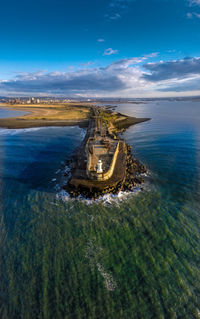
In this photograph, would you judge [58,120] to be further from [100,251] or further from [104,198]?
[100,251]

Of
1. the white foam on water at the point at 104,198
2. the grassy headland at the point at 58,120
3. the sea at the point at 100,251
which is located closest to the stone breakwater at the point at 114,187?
the white foam on water at the point at 104,198

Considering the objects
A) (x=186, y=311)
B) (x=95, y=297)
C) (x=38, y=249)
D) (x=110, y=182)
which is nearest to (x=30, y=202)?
(x=38, y=249)

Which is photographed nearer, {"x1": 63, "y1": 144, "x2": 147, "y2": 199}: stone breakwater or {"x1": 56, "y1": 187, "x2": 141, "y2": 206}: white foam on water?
{"x1": 56, "y1": 187, "x2": 141, "y2": 206}: white foam on water

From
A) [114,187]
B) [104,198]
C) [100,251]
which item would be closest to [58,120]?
[114,187]

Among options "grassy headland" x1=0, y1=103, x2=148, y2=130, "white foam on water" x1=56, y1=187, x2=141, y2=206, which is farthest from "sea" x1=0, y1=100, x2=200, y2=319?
"grassy headland" x1=0, y1=103, x2=148, y2=130

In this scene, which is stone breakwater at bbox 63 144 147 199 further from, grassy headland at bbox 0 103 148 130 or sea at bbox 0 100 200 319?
grassy headland at bbox 0 103 148 130

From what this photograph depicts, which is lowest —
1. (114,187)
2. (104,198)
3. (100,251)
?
(100,251)

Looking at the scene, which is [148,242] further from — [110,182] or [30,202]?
[30,202]

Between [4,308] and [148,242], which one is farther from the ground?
[148,242]
